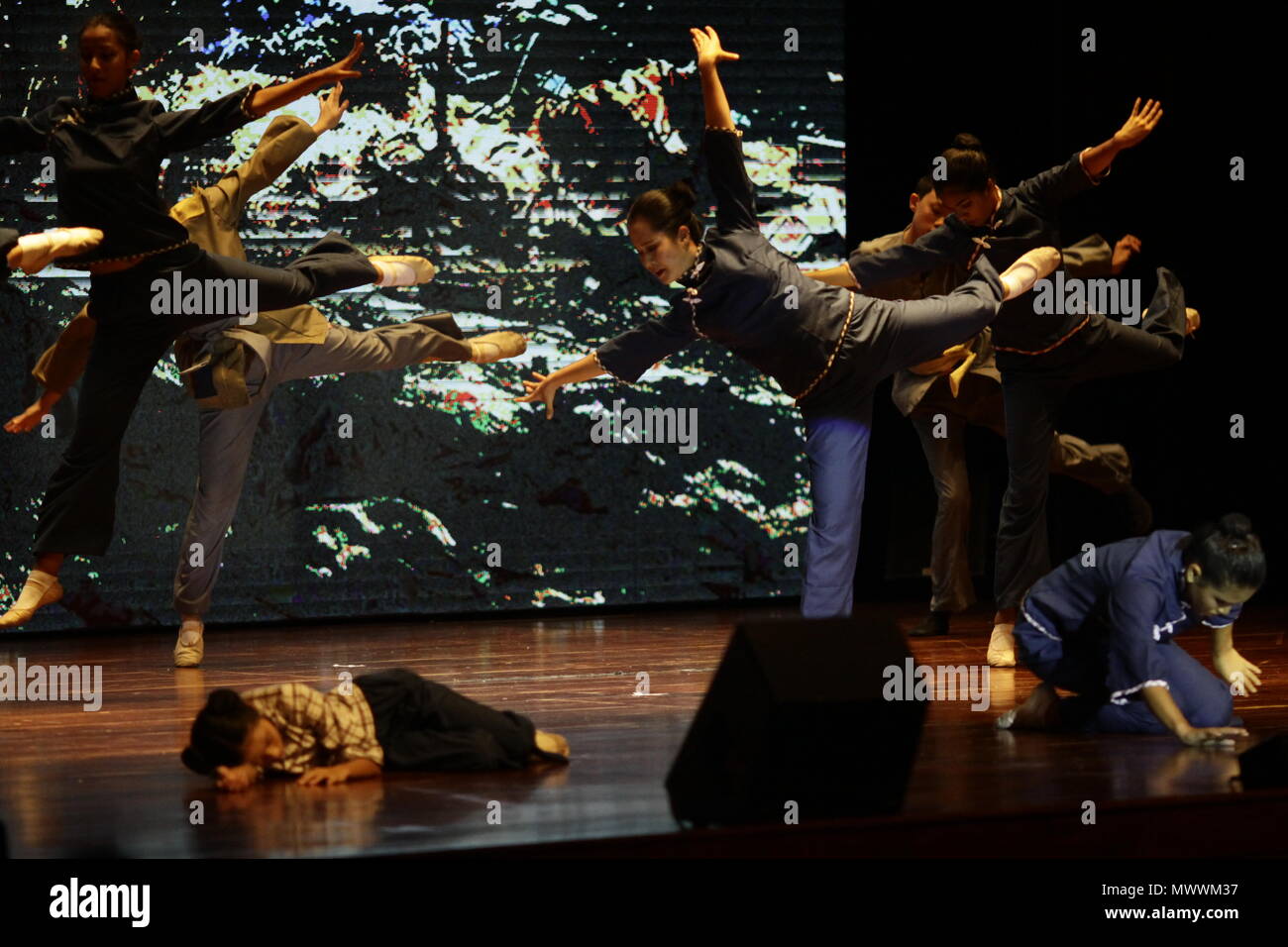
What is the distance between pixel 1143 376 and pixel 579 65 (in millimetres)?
2643

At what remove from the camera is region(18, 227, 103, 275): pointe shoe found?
419 centimetres

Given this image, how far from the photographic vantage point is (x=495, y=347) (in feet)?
18.7

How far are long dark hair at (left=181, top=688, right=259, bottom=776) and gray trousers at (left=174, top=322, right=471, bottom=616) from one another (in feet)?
6.58

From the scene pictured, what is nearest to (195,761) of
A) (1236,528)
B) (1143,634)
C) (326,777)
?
(326,777)

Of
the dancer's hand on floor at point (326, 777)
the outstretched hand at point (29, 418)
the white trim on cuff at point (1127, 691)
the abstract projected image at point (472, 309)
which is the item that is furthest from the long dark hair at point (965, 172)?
the outstretched hand at point (29, 418)

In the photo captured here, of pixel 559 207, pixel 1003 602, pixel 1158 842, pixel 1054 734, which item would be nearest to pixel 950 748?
pixel 1054 734

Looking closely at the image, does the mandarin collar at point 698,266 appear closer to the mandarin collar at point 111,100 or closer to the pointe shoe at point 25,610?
the mandarin collar at point 111,100

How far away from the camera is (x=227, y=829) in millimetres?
2996

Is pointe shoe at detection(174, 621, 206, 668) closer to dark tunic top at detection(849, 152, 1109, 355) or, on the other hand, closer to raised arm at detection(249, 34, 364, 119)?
raised arm at detection(249, 34, 364, 119)

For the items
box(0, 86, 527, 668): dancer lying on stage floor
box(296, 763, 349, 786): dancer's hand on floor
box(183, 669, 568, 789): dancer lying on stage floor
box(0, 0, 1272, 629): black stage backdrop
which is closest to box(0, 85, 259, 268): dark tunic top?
box(0, 86, 527, 668): dancer lying on stage floor

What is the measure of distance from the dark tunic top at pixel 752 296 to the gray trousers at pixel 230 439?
149 centimetres

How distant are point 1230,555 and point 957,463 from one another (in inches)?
94.3

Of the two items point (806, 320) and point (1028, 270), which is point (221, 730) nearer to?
point (806, 320)

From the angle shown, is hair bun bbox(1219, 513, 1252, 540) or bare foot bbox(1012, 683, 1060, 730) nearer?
hair bun bbox(1219, 513, 1252, 540)
